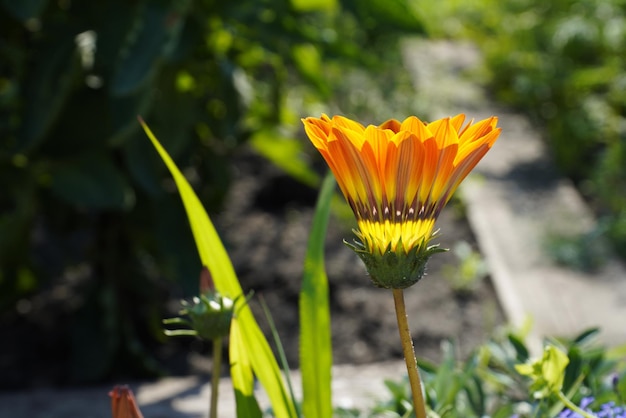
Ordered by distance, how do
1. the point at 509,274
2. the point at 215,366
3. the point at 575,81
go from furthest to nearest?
the point at 575,81 < the point at 509,274 < the point at 215,366

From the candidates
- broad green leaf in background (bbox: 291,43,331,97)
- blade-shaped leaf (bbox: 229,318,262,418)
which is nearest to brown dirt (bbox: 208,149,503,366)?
broad green leaf in background (bbox: 291,43,331,97)

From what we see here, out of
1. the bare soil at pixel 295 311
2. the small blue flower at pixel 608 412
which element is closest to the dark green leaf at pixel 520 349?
the small blue flower at pixel 608 412

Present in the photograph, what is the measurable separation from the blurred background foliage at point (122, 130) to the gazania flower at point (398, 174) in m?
1.30

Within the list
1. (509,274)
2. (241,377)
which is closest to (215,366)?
(241,377)

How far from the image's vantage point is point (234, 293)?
137cm

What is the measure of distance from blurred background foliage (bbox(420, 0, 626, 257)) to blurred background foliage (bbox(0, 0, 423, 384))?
5.03ft

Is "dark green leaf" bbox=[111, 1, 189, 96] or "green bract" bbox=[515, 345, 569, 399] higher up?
"dark green leaf" bbox=[111, 1, 189, 96]

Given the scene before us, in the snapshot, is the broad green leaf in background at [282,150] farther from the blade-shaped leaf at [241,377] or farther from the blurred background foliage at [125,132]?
the blade-shaped leaf at [241,377]

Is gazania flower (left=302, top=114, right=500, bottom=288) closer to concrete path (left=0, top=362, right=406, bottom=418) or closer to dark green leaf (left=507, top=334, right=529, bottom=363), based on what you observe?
dark green leaf (left=507, top=334, right=529, bottom=363)

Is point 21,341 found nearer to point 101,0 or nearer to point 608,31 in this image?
point 101,0

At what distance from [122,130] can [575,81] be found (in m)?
2.72

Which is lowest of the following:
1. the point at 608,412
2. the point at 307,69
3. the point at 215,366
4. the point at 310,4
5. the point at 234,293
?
the point at 608,412

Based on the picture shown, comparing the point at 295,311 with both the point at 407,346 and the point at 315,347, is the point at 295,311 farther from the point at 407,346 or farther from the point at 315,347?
the point at 407,346

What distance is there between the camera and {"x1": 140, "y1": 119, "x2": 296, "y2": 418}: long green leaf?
1.32 m
